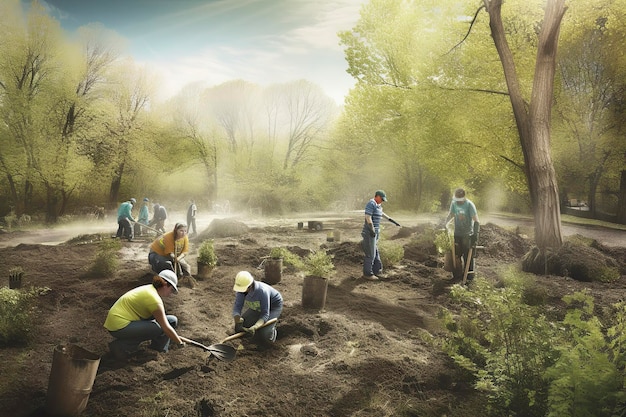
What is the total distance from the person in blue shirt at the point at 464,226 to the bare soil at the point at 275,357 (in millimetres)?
860

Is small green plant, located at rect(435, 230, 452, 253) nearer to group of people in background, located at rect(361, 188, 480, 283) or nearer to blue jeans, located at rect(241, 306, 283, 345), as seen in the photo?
group of people in background, located at rect(361, 188, 480, 283)

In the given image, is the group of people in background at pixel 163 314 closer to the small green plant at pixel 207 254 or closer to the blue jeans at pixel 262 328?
the blue jeans at pixel 262 328

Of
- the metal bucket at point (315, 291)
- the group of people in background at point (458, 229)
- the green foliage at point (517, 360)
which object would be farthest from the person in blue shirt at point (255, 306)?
the group of people in background at point (458, 229)

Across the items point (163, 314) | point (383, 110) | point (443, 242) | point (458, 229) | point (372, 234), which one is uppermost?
point (383, 110)

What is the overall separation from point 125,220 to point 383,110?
48.5 ft

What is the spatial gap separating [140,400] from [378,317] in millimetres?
4112

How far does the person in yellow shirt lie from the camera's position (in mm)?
4688

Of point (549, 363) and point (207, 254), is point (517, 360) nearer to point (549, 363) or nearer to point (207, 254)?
point (549, 363)

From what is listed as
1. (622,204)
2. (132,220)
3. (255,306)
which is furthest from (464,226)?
(622,204)

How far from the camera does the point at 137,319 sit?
A: 486 centimetres

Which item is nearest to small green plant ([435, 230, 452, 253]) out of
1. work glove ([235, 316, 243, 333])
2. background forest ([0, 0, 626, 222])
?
background forest ([0, 0, 626, 222])

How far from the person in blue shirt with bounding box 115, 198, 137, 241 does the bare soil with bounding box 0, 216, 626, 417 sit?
15.4ft

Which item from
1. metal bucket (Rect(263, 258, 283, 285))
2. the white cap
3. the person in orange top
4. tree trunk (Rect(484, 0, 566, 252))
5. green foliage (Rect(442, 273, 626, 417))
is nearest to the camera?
green foliage (Rect(442, 273, 626, 417))

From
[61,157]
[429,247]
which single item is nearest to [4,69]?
[61,157]
